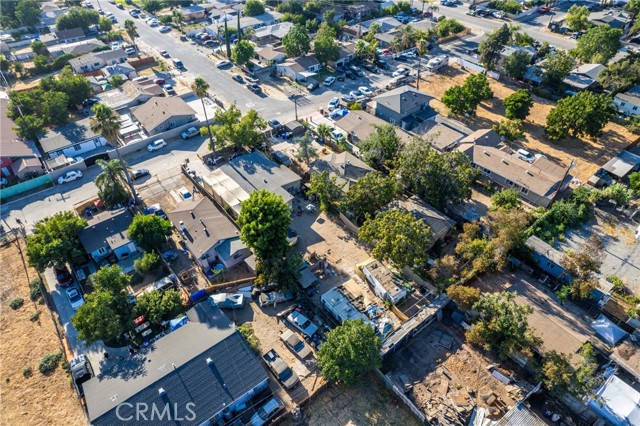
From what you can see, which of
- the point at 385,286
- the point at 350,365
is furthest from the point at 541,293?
the point at 350,365

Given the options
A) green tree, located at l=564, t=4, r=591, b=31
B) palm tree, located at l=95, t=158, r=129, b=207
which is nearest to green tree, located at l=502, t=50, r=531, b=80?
green tree, located at l=564, t=4, r=591, b=31

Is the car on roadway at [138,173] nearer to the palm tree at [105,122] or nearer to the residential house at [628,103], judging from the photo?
the palm tree at [105,122]

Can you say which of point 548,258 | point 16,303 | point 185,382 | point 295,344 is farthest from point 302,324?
point 16,303

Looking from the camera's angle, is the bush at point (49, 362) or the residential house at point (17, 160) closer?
the bush at point (49, 362)

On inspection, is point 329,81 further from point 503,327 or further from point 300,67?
point 503,327

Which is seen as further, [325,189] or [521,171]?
[521,171]

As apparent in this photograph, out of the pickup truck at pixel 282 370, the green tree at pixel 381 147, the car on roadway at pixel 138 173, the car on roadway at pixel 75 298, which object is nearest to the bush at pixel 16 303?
the car on roadway at pixel 75 298
